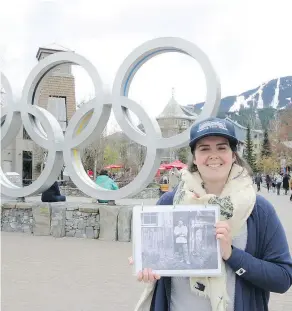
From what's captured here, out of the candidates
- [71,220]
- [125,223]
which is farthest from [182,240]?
[71,220]

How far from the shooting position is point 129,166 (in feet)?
120

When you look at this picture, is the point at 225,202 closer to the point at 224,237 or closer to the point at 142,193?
the point at 224,237

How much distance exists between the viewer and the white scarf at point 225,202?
1.77 m

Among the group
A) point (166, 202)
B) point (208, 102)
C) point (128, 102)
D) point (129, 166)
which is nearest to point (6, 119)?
point (128, 102)

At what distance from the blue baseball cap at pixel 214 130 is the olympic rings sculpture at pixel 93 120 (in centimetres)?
599

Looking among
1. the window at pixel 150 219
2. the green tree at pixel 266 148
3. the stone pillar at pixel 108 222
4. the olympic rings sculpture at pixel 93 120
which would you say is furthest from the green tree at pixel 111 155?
the green tree at pixel 266 148

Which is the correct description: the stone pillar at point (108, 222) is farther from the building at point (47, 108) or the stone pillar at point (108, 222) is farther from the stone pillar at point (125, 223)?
the building at point (47, 108)

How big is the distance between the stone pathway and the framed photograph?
3.21m

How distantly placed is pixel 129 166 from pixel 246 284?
3473cm

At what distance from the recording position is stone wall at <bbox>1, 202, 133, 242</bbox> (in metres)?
9.08

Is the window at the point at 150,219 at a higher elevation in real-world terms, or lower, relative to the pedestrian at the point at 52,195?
higher

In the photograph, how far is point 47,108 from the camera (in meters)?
27.8

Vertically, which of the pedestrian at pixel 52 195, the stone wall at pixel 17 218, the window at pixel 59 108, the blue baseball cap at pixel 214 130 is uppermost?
the window at pixel 59 108

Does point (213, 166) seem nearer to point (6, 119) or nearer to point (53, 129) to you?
point (53, 129)
